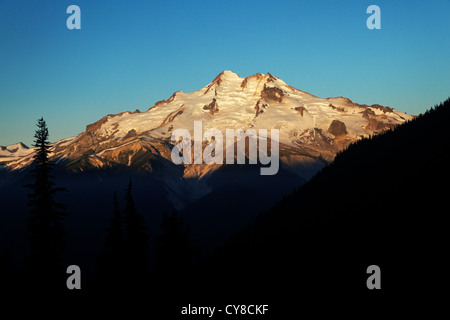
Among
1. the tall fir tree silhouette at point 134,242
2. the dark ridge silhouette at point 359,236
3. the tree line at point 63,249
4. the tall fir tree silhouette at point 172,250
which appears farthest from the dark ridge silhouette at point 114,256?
the dark ridge silhouette at point 359,236

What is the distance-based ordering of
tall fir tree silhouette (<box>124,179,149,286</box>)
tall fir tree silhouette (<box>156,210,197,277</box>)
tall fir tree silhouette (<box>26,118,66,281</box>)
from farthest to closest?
tall fir tree silhouette (<box>156,210,197,277</box>) → tall fir tree silhouette (<box>124,179,149,286</box>) → tall fir tree silhouette (<box>26,118,66,281</box>)

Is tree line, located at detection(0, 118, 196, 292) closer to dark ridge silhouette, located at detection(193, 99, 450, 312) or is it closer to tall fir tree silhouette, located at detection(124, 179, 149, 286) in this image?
tall fir tree silhouette, located at detection(124, 179, 149, 286)

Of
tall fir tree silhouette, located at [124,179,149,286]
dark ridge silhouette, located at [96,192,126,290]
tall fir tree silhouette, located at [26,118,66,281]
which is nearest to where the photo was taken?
tall fir tree silhouette, located at [26,118,66,281]

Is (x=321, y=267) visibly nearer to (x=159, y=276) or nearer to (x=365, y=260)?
(x=365, y=260)

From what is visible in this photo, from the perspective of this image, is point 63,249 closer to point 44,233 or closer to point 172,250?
point 44,233

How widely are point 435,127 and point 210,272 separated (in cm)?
7924

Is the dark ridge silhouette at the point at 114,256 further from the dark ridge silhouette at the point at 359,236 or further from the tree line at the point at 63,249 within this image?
the dark ridge silhouette at the point at 359,236

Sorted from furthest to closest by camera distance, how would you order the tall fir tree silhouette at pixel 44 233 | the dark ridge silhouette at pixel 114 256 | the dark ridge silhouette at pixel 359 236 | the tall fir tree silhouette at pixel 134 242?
the dark ridge silhouette at pixel 359 236 < the tall fir tree silhouette at pixel 134 242 < the dark ridge silhouette at pixel 114 256 < the tall fir tree silhouette at pixel 44 233

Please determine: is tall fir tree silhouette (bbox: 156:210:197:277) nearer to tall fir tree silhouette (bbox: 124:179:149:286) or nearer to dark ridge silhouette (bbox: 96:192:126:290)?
tall fir tree silhouette (bbox: 124:179:149:286)

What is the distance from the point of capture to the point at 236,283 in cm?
7100

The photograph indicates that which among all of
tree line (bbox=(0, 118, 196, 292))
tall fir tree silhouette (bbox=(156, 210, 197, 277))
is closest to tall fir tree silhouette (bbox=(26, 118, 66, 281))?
tree line (bbox=(0, 118, 196, 292))

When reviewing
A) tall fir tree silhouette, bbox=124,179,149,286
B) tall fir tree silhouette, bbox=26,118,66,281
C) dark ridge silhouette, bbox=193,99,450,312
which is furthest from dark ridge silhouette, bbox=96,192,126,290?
dark ridge silhouette, bbox=193,99,450,312

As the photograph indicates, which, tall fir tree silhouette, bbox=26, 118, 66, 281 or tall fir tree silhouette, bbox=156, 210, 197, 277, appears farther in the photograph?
tall fir tree silhouette, bbox=156, 210, 197, 277

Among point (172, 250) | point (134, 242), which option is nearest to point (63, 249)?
point (134, 242)
